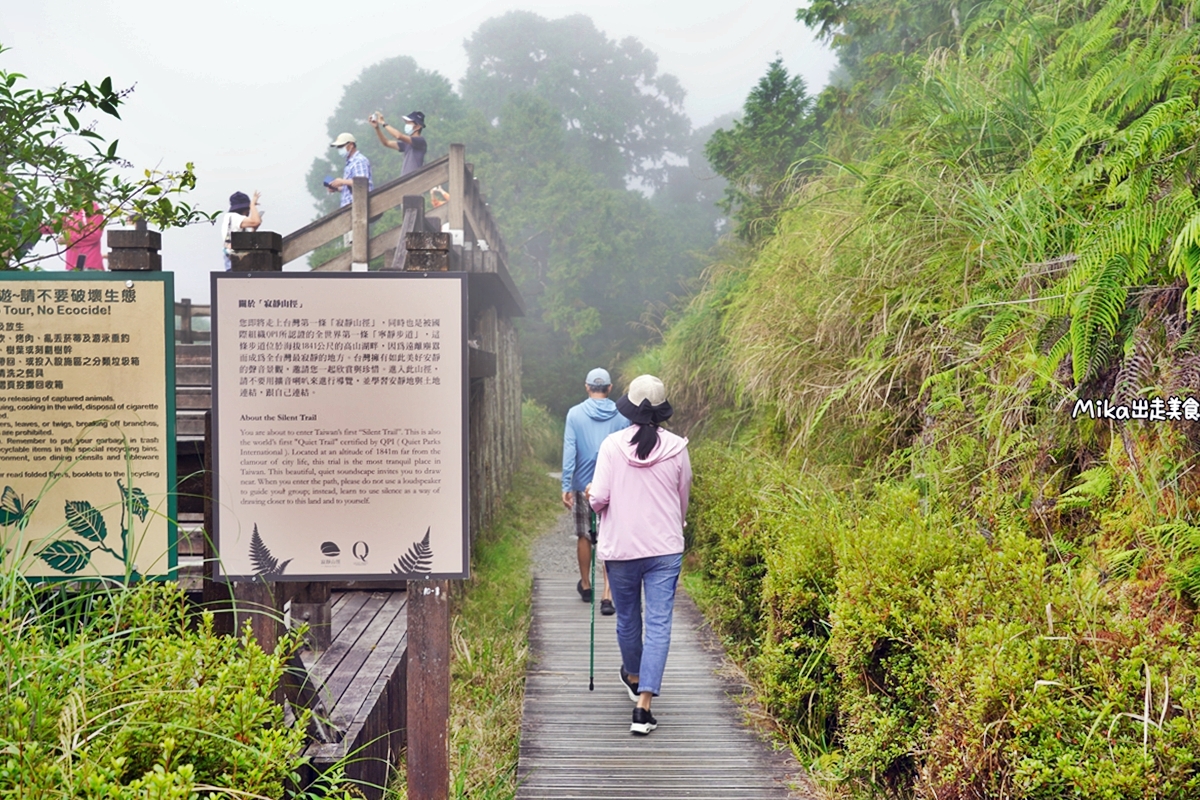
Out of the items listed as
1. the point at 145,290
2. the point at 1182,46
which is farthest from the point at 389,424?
the point at 1182,46

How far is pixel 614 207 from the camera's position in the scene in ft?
97.6

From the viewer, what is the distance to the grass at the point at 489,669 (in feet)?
14.1

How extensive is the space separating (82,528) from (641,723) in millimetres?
2894

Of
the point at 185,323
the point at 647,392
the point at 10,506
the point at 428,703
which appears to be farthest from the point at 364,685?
the point at 185,323

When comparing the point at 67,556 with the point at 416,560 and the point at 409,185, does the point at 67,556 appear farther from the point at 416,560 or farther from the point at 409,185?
the point at 409,185

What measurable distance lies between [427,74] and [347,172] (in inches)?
1393

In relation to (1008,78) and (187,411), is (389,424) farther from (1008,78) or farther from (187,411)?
(1008,78)

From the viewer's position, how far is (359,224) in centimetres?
779

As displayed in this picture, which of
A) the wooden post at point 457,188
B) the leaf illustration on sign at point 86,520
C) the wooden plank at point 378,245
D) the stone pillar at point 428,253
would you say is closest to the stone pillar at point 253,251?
the stone pillar at point 428,253

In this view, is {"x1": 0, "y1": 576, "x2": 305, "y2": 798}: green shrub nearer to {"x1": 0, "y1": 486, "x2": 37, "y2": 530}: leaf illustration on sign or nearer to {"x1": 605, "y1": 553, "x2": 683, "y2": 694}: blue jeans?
{"x1": 0, "y1": 486, "x2": 37, "y2": 530}: leaf illustration on sign

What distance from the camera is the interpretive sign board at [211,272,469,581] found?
3.19m

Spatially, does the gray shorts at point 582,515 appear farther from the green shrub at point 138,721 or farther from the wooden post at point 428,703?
the green shrub at point 138,721

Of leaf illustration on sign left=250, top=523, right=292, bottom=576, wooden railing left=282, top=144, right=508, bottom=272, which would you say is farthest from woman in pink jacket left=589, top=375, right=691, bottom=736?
wooden railing left=282, top=144, right=508, bottom=272

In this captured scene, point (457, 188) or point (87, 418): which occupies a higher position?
point (457, 188)
